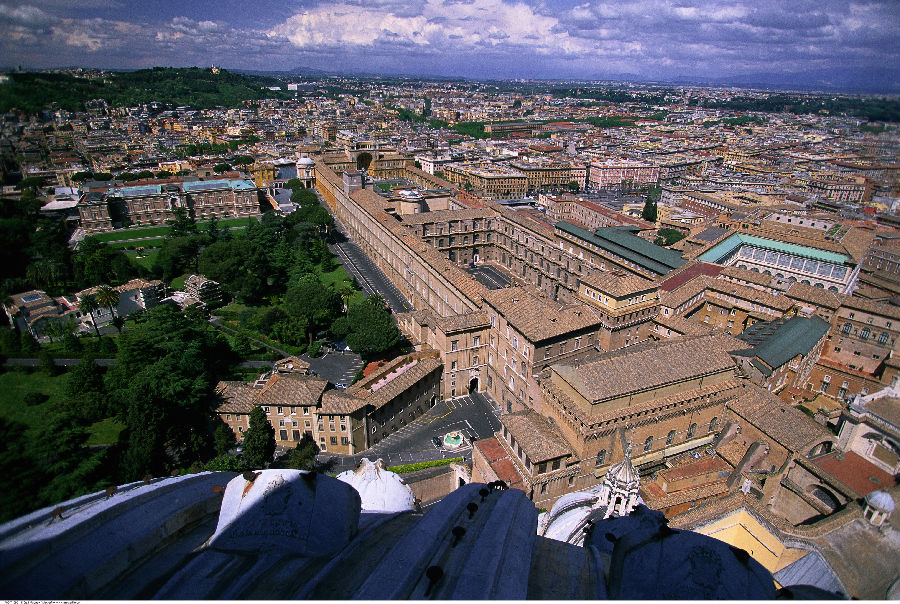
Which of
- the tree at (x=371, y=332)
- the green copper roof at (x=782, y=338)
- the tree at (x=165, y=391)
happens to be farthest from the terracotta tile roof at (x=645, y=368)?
the tree at (x=165, y=391)

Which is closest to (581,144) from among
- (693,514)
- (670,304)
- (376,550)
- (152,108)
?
(670,304)

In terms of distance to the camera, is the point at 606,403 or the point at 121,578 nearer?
the point at 121,578

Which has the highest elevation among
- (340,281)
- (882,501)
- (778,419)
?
(882,501)

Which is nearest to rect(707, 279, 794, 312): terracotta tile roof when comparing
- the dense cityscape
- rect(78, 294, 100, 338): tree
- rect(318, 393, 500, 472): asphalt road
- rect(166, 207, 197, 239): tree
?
the dense cityscape

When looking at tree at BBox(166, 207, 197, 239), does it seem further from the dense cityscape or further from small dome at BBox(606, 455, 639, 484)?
small dome at BBox(606, 455, 639, 484)

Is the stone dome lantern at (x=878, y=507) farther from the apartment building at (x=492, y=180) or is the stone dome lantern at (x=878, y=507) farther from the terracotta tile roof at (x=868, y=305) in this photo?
the apartment building at (x=492, y=180)

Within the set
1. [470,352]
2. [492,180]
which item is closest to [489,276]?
[470,352]

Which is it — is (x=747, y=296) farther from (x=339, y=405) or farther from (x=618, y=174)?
(x=618, y=174)

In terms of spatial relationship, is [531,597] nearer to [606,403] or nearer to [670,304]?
[606,403]
